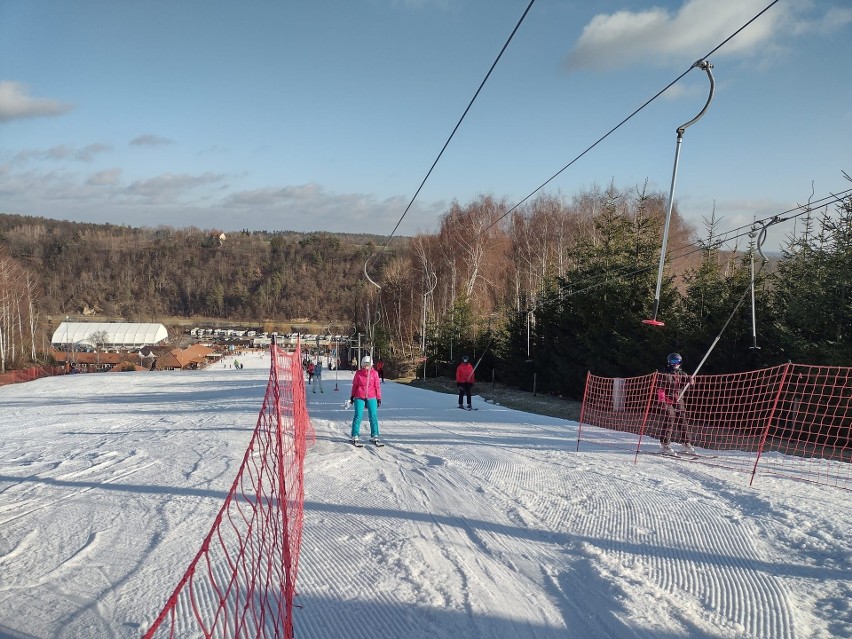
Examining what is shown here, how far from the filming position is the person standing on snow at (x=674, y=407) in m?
9.26

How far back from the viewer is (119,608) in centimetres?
396

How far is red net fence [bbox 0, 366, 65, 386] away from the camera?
44719mm

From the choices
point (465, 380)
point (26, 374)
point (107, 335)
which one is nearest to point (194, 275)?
point (107, 335)

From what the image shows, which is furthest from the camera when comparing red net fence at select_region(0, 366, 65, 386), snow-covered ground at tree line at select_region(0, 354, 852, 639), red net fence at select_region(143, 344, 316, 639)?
red net fence at select_region(0, 366, 65, 386)

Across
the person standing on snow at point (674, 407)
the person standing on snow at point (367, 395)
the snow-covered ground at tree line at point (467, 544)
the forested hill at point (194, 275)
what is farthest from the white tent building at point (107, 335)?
the person standing on snow at point (674, 407)

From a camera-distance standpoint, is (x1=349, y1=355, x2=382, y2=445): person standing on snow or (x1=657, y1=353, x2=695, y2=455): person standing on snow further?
(x1=349, y1=355, x2=382, y2=445): person standing on snow

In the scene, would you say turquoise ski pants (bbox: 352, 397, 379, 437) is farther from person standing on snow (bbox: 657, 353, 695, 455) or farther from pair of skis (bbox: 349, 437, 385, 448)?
person standing on snow (bbox: 657, 353, 695, 455)

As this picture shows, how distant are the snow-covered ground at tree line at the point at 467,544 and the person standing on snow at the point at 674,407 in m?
0.95

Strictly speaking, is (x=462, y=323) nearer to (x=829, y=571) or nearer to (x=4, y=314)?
(x=829, y=571)

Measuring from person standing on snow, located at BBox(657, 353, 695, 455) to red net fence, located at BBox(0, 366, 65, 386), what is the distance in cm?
4436

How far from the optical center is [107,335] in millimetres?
92375

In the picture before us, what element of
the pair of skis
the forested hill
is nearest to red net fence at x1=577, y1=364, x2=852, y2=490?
the pair of skis

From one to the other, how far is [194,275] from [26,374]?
322 ft

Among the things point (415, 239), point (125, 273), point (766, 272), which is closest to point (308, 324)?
point (125, 273)
